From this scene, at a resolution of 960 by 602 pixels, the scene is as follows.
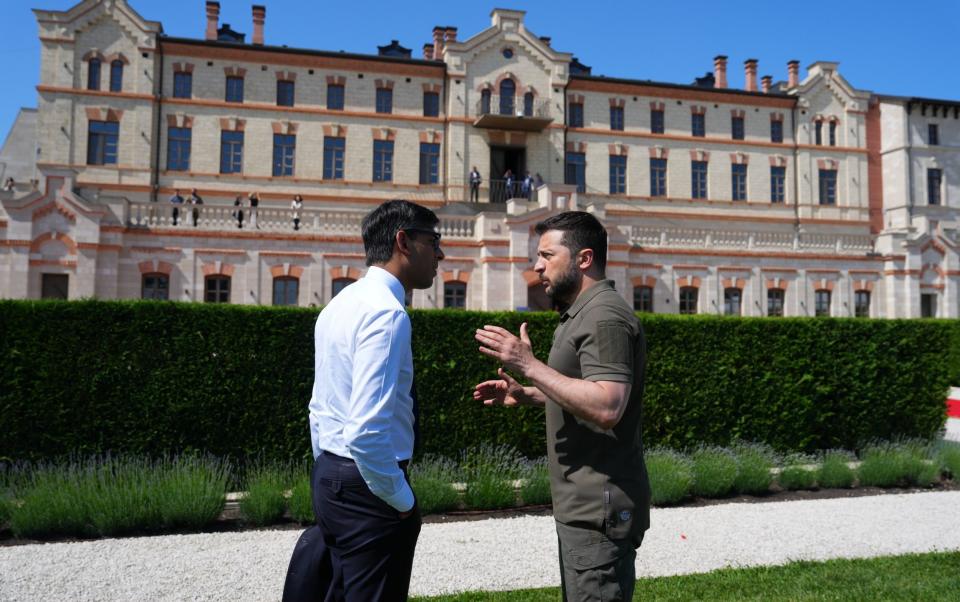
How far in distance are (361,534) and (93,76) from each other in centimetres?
3759

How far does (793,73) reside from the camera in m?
44.7

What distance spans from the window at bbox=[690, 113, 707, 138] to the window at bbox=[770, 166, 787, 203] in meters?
4.92

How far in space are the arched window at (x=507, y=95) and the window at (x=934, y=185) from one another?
28019 millimetres

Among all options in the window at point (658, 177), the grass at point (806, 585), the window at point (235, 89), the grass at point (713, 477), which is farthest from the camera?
the window at point (658, 177)

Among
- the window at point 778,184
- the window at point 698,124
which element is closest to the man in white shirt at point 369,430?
the window at point 698,124

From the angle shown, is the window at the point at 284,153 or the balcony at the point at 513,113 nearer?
the window at the point at 284,153

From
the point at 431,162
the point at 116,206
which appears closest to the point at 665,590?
the point at 116,206

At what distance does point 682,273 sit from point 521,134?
13116 millimetres

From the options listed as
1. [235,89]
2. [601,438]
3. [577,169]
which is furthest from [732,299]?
[601,438]

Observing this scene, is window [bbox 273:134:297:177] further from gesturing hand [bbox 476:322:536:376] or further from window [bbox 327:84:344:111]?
gesturing hand [bbox 476:322:536:376]

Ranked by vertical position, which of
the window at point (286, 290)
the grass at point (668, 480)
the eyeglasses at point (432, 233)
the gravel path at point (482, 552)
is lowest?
the gravel path at point (482, 552)

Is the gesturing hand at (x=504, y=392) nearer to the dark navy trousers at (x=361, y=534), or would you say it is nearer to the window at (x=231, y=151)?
the dark navy trousers at (x=361, y=534)

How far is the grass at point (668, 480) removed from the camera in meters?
8.91

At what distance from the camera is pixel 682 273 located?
98.1 feet
